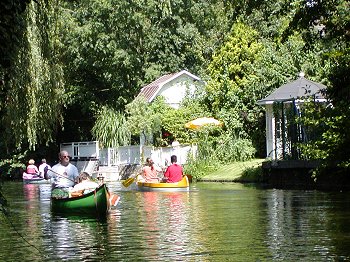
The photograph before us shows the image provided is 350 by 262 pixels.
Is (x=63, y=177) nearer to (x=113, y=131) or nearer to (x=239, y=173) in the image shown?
(x=239, y=173)

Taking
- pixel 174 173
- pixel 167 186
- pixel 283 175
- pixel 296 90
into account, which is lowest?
pixel 167 186

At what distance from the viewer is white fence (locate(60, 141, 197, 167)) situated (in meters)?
48.3

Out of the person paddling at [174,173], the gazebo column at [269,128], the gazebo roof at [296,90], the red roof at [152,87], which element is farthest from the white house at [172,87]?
the person paddling at [174,173]

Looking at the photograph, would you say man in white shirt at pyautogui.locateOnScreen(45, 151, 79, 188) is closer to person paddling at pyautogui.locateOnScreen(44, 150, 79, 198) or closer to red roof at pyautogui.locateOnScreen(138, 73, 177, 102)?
person paddling at pyautogui.locateOnScreen(44, 150, 79, 198)

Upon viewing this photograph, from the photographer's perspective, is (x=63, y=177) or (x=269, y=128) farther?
(x=269, y=128)

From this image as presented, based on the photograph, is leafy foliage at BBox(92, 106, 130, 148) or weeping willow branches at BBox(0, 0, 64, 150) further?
leafy foliage at BBox(92, 106, 130, 148)

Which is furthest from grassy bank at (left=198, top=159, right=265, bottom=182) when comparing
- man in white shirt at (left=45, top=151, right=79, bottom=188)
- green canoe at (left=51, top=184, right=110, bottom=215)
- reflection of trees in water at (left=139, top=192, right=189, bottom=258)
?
green canoe at (left=51, top=184, right=110, bottom=215)

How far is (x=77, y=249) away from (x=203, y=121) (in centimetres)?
3083

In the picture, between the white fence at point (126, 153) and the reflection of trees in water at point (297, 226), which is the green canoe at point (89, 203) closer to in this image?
the reflection of trees in water at point (297, 226)

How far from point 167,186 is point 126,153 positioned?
60.4 feet

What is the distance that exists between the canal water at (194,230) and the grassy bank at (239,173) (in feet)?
31.0

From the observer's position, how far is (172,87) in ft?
186

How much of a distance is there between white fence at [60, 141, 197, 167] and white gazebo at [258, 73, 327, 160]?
4.63 meters

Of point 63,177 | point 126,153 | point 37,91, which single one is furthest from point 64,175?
point 126,153
